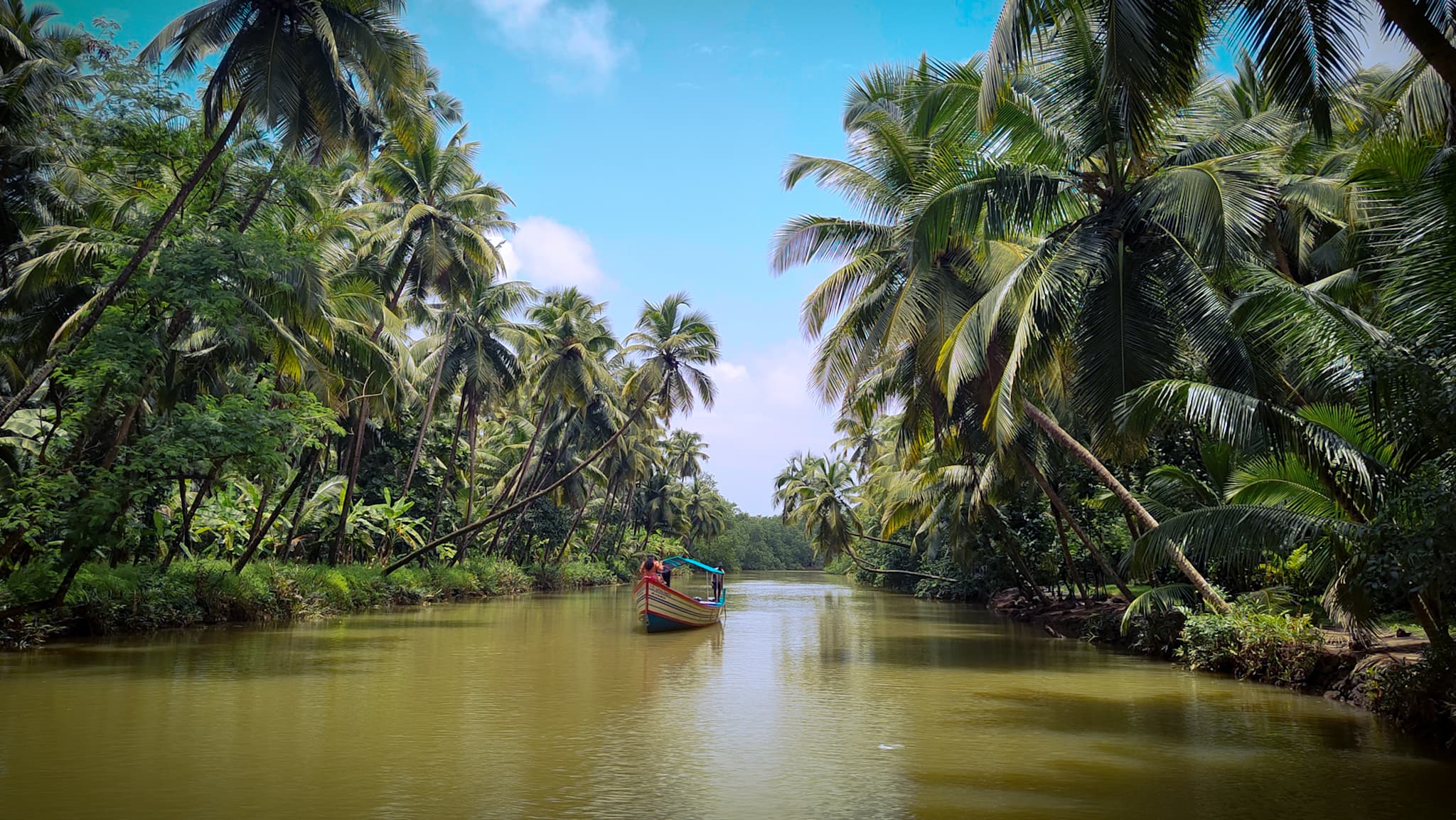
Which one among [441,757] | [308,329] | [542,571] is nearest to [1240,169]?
[441,757]

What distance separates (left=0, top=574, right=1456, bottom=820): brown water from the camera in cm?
613

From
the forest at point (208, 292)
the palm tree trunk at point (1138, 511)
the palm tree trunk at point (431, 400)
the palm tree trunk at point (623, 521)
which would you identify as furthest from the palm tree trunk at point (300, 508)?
the palm tree trunk at point (623, 521)

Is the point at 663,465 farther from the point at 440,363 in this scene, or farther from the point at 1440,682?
the point at 1440,682

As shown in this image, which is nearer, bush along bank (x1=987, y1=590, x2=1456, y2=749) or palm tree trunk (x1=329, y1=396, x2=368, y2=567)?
bush along bank (x1=987, y1=590, x2=1456, y2=749)

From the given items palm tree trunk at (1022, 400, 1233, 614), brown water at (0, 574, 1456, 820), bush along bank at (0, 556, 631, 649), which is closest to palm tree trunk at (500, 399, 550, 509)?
bush along bank at (0, 556, 631, 649)

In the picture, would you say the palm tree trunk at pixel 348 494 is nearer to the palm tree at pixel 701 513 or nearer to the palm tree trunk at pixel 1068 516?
the palm tree trunk at pixel 1068 516

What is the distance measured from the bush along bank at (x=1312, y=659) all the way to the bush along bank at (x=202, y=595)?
15903 millimetres

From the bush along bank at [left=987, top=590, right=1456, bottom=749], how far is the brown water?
14.2 inches

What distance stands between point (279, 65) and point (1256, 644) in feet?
53.0

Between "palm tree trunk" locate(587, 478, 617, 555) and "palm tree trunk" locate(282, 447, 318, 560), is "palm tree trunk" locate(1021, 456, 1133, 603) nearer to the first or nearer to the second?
"palm tree trunk" locate(282, 447, 318, 560)

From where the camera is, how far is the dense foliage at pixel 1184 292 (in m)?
6.96

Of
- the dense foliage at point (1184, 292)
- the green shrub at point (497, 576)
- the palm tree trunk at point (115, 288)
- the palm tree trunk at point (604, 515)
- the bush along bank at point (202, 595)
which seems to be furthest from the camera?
the palm tree trunk at point (604, 515)

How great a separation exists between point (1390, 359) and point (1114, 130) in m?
5.71

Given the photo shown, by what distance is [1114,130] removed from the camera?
37.9 feet
